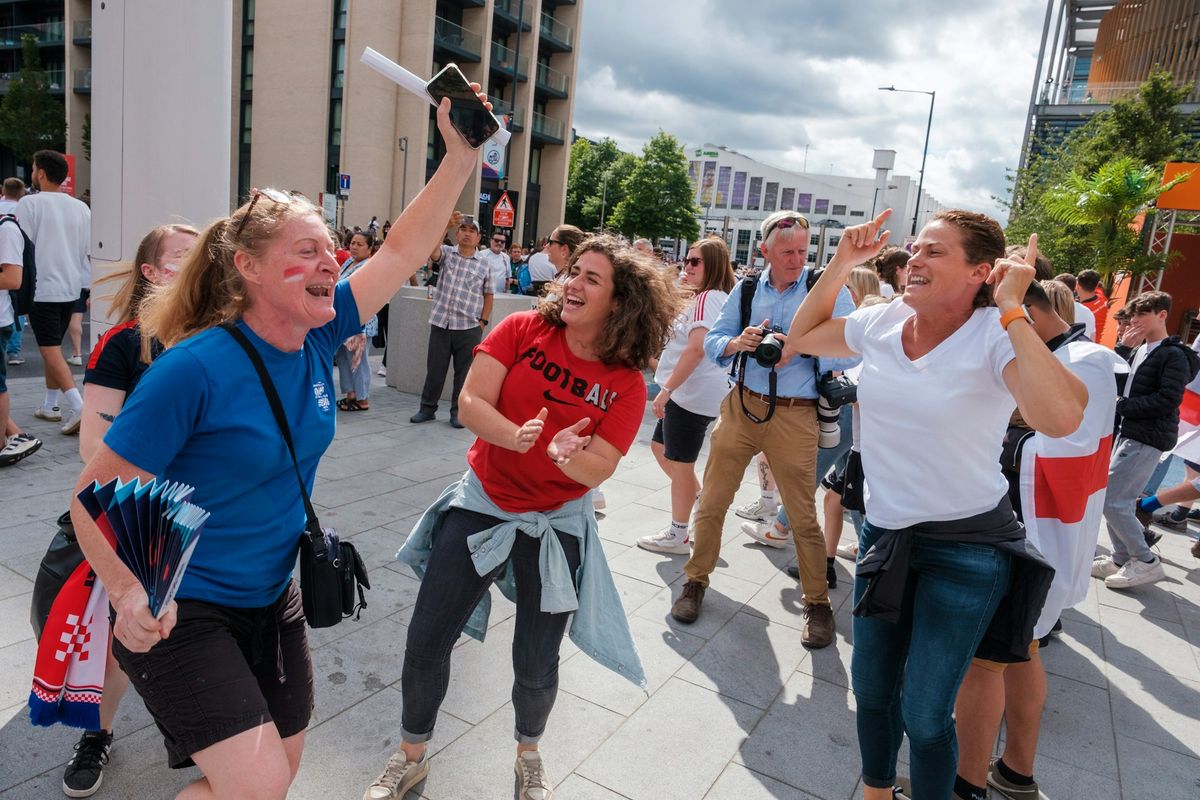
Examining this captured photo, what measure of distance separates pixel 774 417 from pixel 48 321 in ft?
19.6

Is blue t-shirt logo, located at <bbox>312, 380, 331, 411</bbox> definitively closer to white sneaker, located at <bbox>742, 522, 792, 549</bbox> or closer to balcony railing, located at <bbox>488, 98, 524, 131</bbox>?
white sneaker, located at <bbox>742, 522, 792, 549</bbox>

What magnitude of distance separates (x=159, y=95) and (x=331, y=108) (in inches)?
1322

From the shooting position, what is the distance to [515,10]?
3806 cm

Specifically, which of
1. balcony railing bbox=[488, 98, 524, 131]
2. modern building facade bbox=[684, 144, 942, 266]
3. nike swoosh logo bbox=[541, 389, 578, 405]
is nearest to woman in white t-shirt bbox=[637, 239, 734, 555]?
nike swoosh logo bbox=[541, 389, 578, 405]

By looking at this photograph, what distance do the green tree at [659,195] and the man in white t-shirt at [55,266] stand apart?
48.3m

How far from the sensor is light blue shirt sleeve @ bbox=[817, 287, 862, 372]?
152 inches

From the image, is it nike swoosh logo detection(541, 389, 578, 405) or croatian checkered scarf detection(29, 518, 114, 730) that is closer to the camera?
croatian checkered scarf detection(29, 518, 114, 730)

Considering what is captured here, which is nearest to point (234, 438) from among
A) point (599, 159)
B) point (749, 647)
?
point (749, 647)

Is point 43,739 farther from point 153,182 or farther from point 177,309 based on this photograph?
point 153,182

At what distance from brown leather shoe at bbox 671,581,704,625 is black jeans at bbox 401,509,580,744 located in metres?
1.59

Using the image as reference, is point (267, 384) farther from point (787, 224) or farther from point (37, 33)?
point (37, 33)

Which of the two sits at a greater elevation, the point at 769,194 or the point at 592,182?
the point at 769,194

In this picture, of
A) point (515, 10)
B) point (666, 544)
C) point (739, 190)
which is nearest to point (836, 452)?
point (666, 544)

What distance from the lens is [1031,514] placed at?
3.12 m
